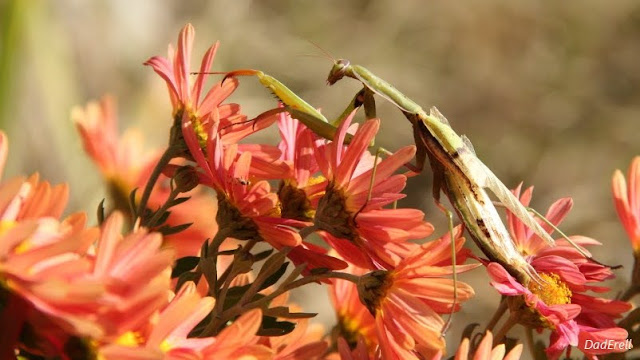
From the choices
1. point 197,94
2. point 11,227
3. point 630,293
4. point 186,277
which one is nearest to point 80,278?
point 11,227

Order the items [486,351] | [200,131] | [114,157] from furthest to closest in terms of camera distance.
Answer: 1. [114,157]
2. [200,131]
3. [486,351]

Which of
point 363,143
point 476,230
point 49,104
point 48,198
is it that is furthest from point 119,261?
point 49,104

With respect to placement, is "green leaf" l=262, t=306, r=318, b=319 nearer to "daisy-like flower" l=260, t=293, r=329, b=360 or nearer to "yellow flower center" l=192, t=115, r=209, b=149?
"daisy-like flower" l=260, t=293, r=329, b=360

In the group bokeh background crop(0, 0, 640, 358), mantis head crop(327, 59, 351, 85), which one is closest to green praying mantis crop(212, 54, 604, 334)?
mantis head crop(327, 59, 351, 85)

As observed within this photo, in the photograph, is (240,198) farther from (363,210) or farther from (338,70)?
(338,70)

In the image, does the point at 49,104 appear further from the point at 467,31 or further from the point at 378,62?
the point at 467,31

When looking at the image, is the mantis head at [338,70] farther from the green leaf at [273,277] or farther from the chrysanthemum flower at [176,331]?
the chrysanthemum flower at [176,331]
